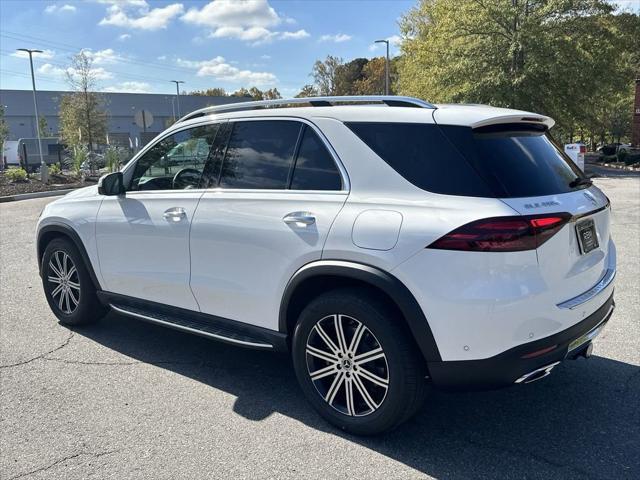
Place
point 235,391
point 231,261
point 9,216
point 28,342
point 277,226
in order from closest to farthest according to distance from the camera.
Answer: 1. point 277,226
2. point 231,261
3. point 235,391
4. point 28,342
5. point 9,216

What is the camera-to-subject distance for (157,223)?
394 centimetres

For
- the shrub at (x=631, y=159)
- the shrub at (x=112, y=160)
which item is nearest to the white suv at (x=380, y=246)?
the shrub at (x=112, y=160)

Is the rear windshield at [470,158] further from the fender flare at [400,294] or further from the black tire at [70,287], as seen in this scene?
the black tire at [70,287]

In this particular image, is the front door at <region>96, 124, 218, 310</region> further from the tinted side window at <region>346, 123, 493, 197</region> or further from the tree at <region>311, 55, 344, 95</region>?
the tree at <region>311, 55, 344, 95</region>

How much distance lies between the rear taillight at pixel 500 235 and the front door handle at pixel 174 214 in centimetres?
198

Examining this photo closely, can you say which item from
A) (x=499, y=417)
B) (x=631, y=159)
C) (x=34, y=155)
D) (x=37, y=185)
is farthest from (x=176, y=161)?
(x=34, y=155)

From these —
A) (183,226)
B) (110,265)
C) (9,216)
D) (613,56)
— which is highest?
(613,56)

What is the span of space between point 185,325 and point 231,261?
0.73m

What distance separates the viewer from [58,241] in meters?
4.83

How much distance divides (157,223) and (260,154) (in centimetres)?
98

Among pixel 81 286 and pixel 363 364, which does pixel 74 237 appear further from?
pixel 363 364

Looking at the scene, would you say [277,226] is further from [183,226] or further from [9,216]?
[9,216]

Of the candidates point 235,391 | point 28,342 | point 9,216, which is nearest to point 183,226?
point 235,391

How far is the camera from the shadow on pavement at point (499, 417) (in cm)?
280
